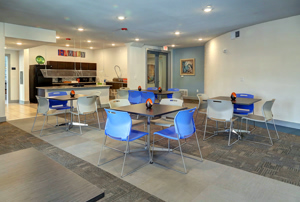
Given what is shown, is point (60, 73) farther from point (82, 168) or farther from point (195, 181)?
point (195, 181)

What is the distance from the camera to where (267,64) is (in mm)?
6199

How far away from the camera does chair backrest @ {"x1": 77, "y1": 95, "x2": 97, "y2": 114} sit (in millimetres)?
4828

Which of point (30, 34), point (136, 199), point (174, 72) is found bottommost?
point (136, 199)

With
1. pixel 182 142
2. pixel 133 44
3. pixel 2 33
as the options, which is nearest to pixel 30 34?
pixel 2 33

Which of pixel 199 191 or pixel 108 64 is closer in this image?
pixel 199 191

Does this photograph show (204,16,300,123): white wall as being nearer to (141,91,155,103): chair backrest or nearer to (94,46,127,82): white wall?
(141,91,155,103): chair backrest

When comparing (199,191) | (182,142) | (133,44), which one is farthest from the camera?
(133,44)

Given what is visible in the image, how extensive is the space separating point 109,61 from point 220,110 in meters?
9.19

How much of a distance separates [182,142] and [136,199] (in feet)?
7.05

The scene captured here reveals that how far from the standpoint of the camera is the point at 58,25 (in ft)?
20.9

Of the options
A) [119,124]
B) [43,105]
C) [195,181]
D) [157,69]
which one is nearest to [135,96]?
[43,105]

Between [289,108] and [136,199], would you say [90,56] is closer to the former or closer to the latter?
[289,108]

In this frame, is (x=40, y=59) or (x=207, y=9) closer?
(x=207, y=9)

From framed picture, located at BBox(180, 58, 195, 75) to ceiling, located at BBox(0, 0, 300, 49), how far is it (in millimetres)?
4315
